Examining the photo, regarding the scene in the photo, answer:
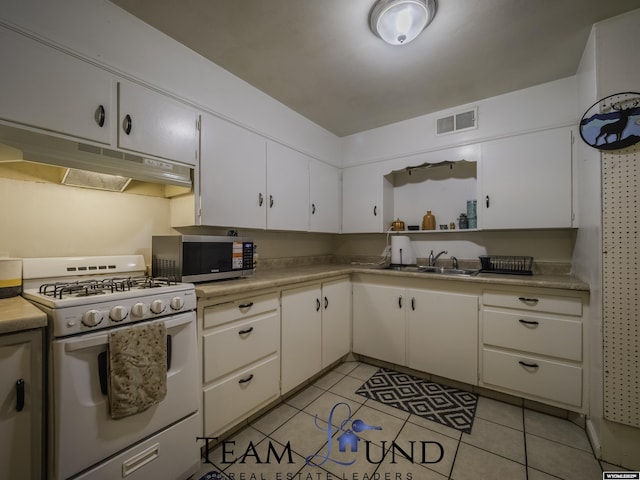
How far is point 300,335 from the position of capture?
6.76 feet

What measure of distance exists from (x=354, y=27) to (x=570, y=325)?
7.41 feet

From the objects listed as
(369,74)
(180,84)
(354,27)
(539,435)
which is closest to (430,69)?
(369,74)

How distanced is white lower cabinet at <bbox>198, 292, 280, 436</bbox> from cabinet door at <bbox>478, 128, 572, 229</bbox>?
6.39 feet

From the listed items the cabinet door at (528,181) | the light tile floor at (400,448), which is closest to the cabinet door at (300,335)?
the light tile floor at (400,448)

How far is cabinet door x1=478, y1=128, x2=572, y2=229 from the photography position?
2021 mm

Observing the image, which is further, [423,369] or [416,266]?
[416,266]

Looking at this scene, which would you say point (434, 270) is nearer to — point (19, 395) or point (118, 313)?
point (118, 313)

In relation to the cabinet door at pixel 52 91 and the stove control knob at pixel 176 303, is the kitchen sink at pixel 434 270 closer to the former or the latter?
the stove control knob at pixel 176 303

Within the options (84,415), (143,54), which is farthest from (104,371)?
(143,54)

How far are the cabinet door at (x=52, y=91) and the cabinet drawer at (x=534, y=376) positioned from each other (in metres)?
2.81

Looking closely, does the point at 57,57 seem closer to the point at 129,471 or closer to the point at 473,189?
the point at 129,471

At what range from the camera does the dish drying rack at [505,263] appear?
2.31 m

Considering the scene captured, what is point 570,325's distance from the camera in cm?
173

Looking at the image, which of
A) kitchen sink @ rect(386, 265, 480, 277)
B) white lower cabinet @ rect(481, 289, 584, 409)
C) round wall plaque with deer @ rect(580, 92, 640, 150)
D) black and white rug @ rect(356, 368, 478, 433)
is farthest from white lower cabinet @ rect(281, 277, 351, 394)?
round wall plaque with deer @ rect(580, 92, 640, 150)
